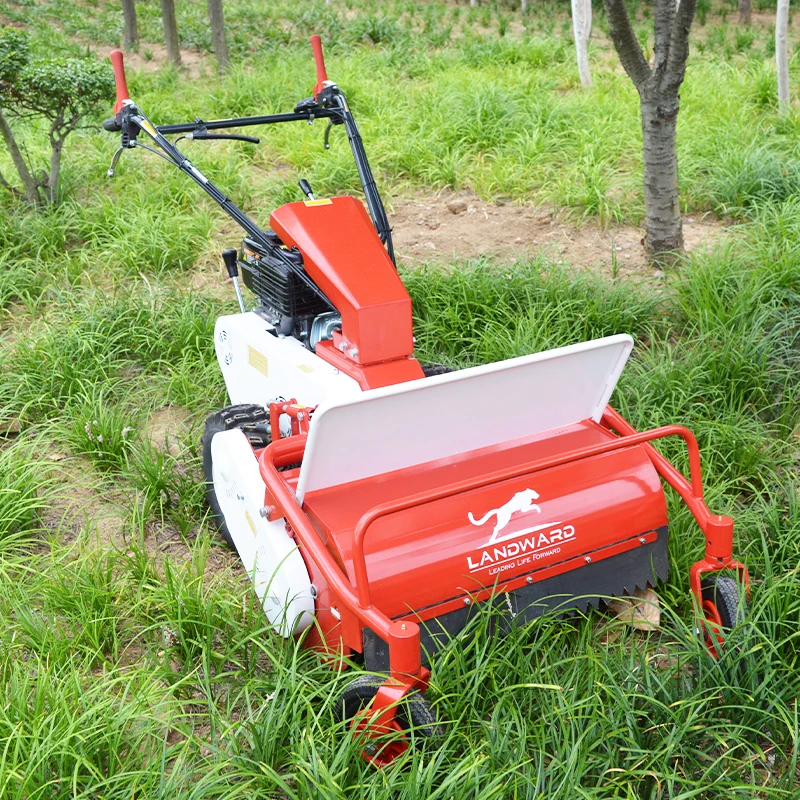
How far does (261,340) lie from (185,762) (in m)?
1.50

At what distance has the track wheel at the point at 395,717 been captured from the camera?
1.85 metres

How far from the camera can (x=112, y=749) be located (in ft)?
6.26

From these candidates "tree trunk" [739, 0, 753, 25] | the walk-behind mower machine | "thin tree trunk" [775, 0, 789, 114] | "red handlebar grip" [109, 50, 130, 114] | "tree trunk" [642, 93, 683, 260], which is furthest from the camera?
"tree trunk" [739, 0, 753, 25]

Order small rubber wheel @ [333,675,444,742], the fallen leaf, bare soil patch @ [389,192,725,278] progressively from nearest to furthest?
small rubber wheel @ [333,675,444,742]
the fallen leaf
bare soil patch @ [389,192,725,278]

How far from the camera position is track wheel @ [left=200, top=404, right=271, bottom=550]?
2.66 meters

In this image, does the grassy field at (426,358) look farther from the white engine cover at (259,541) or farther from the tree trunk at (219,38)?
the tree trunk at (219,38)

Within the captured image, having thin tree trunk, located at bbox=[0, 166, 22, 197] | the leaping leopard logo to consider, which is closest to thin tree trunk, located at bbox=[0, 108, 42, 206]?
thin tree trunk, located at bbox=[0, 166, 22, 197]

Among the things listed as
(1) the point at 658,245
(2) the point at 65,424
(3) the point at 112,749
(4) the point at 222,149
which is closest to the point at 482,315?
(1) the point at 658,245

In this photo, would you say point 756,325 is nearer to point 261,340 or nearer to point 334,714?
point 261,340

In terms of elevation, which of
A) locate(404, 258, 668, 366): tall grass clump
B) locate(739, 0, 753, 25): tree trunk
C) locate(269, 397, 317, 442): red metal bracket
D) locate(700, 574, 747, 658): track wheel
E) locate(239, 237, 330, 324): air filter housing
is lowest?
locate(739, 0, 753, 25): tree trunk

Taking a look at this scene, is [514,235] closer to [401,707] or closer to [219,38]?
[401,707]

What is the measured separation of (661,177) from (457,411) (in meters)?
2.45

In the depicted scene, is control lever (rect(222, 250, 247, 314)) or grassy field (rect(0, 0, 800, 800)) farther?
control lever (rect(222, 250, 247, 314))

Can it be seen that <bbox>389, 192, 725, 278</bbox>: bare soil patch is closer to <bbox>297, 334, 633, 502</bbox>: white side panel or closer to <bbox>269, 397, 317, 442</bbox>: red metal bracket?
<bbox>297, 334, 633, 502</bbox>: white side panel
